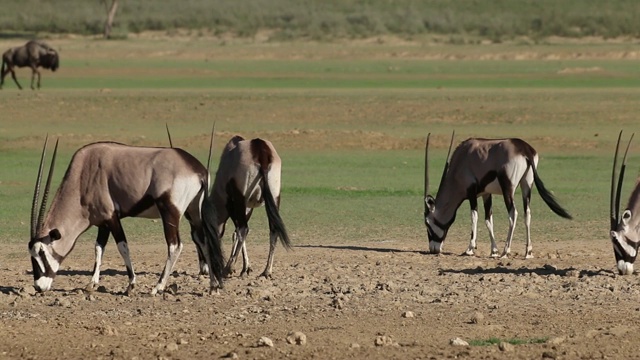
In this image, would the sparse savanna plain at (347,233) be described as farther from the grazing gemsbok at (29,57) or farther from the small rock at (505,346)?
the grazing gemsbok at (29,57)

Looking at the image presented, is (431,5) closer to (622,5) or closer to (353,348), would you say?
(622,5)

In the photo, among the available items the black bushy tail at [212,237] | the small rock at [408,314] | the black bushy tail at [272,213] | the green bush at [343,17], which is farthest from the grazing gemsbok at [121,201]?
the green bush at [343,17]

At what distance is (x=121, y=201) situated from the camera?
11.9 m

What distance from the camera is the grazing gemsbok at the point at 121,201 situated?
11.8 metres

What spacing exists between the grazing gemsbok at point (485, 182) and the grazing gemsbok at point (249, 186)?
2614 mm

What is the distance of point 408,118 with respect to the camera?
33.9m

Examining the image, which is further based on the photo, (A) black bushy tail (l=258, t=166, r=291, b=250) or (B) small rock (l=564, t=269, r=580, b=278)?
(B) small rock (l=564, t=269, r=580, b=278)

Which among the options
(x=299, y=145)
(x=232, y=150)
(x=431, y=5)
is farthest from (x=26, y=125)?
(x=431, y=5)

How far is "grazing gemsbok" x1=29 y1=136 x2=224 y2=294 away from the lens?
11812mm

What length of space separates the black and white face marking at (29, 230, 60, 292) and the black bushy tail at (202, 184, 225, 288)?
Answer: 1.28 meters

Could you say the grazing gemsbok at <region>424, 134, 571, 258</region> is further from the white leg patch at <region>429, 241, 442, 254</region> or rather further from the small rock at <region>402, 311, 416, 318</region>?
the small rock at <region>402, 311, 416, 318</region>

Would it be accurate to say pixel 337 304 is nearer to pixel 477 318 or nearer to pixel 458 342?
pixel 477 318

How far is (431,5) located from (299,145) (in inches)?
2624

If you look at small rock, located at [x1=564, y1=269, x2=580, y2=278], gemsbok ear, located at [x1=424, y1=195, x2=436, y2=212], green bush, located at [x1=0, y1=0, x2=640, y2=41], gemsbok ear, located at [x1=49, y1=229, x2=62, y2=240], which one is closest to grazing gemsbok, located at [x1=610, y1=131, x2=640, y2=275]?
small rock, located at [x1=564, y1=269, x2=580, y2=278]
